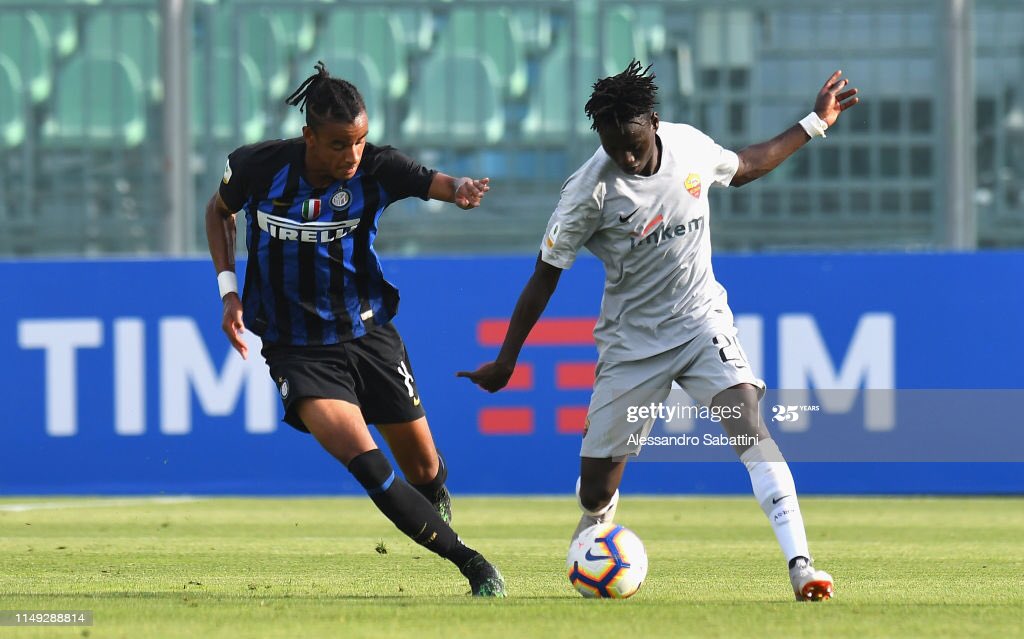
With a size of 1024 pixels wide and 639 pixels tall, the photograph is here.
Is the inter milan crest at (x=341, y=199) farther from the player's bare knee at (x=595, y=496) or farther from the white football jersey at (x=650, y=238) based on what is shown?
the player's bare knee at (x=595, y=496)

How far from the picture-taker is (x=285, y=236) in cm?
558

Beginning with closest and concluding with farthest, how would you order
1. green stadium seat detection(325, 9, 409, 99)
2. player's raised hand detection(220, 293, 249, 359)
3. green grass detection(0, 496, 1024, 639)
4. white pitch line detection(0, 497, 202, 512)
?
green grass detection(0, 496, 1024, 639)
player's raised hand detection(220, 293, 249, 359)
white pitch line detection(0, 497, 202, 512)
green stadium seat detection(325, 9, 409, 99)

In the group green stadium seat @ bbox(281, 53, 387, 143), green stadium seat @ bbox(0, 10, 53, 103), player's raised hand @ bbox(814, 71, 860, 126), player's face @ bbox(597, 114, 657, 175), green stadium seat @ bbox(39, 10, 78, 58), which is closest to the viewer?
player's face @ bbox(597, 114, 657, 175)

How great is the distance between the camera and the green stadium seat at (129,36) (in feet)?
39.9

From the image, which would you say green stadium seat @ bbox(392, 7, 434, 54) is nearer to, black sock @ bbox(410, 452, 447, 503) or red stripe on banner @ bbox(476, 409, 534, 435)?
red stripe on banner @ bbox(476, 409, 534, 435)

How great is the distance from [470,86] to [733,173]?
7041 millimetres

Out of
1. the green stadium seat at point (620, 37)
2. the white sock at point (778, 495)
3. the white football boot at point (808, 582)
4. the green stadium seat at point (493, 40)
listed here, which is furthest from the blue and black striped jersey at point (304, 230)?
the green stadium seat at point (493, 40)

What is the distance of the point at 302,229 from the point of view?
18.2 ft

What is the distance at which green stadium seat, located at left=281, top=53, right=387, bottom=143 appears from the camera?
12.4 m

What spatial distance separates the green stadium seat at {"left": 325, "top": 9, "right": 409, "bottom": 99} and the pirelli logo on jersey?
21.2 ft

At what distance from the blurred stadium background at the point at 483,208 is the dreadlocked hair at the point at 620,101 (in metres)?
4.69

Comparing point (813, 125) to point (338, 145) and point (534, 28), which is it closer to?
point (338, 145)

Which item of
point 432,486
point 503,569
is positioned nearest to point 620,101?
point 432,486

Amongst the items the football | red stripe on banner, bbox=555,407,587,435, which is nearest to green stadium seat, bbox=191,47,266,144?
red stripe on banner, bbox=555,407,587,435
